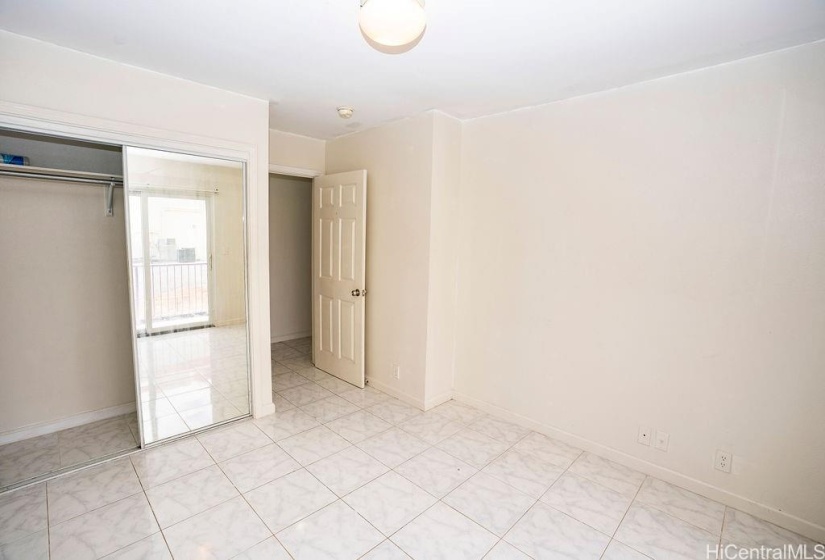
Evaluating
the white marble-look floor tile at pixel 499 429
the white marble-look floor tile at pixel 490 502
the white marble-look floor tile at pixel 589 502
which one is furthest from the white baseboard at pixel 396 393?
the white marble-look floor tile at pixel 589 502

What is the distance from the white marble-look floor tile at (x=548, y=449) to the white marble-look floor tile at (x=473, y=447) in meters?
0.15

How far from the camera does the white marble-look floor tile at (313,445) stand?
2535 millimetres

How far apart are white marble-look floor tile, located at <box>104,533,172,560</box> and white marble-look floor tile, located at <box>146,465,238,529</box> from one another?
0.32 ft

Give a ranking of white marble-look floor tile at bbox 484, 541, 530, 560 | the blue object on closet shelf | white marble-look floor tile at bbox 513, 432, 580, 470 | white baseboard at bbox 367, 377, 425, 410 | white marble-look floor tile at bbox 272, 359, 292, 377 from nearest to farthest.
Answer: white marble-look floor tile at bbox 484, 541, 530, 560
the blue object on closet shelf
white marble-look floor tile at bbox 513, 432, 580, 470
white baseboard at bbox 367, 377, 425, 410
white marble-look floor tile at bbox 272, 359, 292, 377

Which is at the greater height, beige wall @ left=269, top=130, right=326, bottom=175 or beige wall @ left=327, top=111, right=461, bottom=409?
beige wall @ left=269, top=130, right=326, bottom=175

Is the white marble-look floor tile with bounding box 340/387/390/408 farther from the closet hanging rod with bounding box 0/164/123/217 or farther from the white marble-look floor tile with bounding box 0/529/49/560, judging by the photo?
the closet hanging rod with bounding box 0/164/123/217

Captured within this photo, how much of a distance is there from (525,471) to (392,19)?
8.34 ft

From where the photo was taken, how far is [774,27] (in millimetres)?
1725

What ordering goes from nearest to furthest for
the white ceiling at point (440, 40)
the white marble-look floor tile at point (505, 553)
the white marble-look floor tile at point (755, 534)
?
the white ceiling at point (440, 40)
the white marble-look floor tile at point (505, 553)
the white marble-look floor tile at point (755, 534)

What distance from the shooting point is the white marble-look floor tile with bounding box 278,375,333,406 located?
3379 millimetres

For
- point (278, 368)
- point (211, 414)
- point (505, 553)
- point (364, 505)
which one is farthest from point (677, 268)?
point (278, 368)

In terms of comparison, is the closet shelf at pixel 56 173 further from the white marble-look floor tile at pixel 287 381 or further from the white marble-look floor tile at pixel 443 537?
the white marble-look floor tile at pixel 443 537

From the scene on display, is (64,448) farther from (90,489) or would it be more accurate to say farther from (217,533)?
(217,533)

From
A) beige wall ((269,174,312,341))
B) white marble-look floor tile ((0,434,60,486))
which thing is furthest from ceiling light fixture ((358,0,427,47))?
beige wall ((269,174,312,341))
